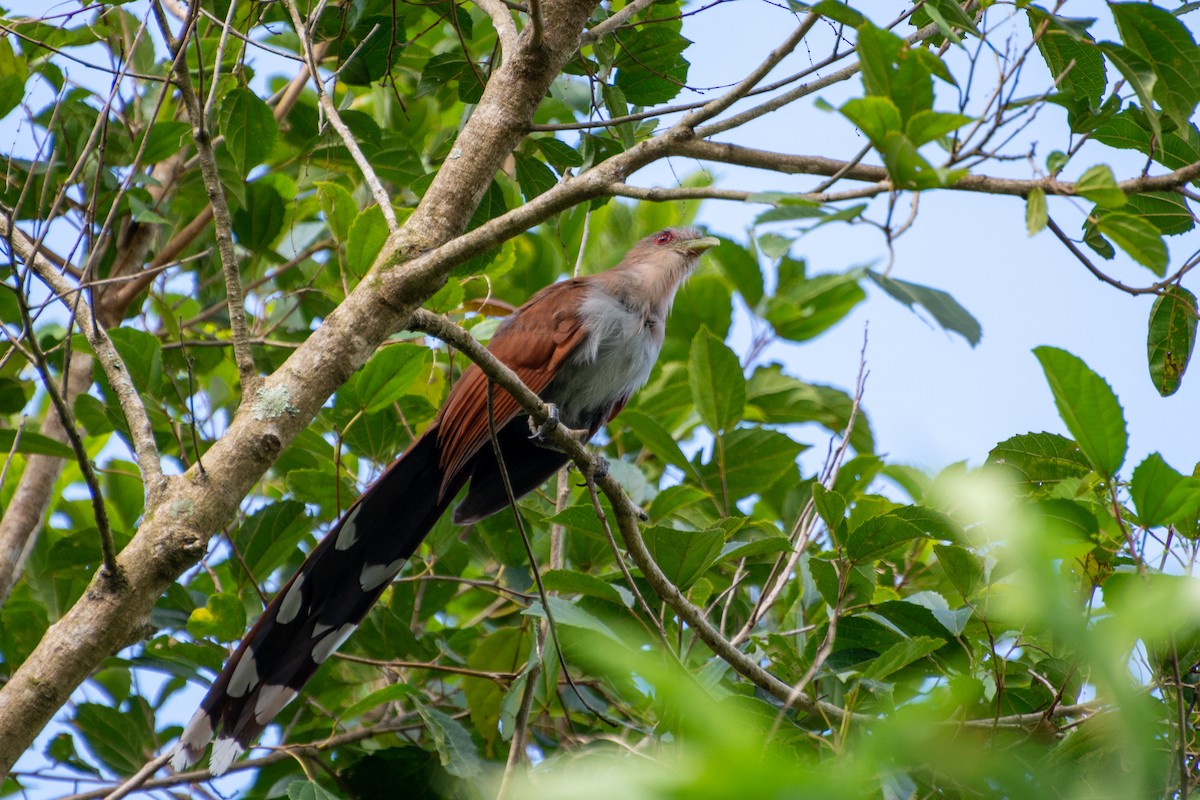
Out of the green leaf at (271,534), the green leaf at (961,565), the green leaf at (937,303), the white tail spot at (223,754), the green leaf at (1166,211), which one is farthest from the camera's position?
the green leaf at (271,534)

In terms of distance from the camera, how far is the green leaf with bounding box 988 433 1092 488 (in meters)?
2.12

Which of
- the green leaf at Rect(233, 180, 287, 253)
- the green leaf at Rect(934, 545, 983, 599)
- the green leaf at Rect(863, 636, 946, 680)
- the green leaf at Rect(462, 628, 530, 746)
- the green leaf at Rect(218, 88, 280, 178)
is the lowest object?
the green leaf at Rect(863, 636, 946, 680)

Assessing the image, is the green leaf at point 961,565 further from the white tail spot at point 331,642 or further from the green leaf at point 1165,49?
the white tail spot at point 331,642

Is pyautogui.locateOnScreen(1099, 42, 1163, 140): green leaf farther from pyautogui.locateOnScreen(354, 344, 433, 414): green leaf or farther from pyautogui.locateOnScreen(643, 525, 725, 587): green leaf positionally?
pyautogui.locateOnScreen(354, 344, 433, 414): green leaf

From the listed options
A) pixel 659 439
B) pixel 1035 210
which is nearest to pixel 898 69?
pixel 1035 210

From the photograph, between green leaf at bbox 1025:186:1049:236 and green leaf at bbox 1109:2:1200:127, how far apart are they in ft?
1.03

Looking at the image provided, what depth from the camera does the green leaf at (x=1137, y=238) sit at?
1522mm

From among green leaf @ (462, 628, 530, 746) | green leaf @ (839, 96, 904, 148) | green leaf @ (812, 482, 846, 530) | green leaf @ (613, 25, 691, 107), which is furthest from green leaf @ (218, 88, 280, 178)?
green leaf @ (839, 96, 904, 148)

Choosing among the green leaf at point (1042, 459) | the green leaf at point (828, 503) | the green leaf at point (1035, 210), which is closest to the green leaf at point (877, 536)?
the green leaf at point (828, 503)

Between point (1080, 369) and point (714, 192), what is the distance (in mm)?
935

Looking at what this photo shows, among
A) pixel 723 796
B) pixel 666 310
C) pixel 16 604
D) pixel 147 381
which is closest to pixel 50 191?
pixel 147 381

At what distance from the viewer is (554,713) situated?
10.7ft

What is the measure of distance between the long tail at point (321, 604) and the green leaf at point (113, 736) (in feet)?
2.22

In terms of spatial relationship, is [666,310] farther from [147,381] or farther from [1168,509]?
[1168,509]
